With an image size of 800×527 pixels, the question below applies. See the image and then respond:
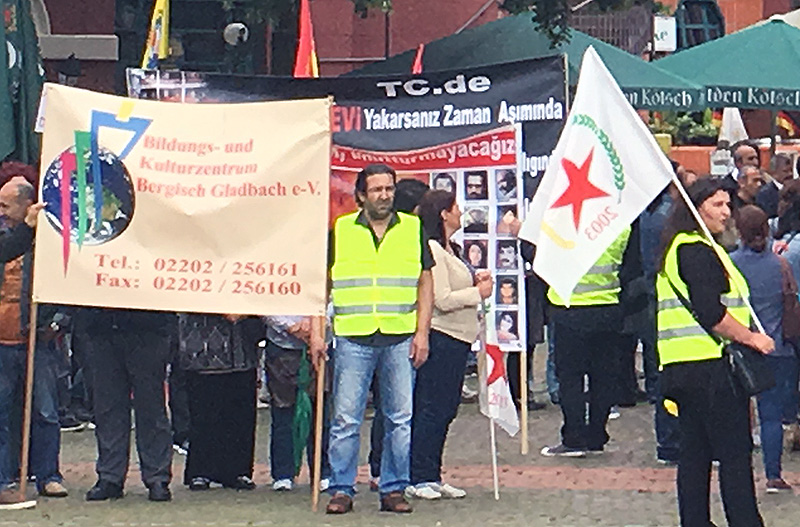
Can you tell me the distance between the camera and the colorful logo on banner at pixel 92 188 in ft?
35.8

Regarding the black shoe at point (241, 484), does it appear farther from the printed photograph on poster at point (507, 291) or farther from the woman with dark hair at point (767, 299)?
the woman with dark hair at point (767, 299)

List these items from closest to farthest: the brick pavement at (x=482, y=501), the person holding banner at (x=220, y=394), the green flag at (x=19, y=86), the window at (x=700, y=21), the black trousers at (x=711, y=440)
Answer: the black trousers at (x=711, y=440), the brick pavement at (x=482, y=501), the person holding banner at (x=220, y=394), the green flag at (x=19, y=86), the window at (x=700, y=21)

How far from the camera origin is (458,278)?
441 inches

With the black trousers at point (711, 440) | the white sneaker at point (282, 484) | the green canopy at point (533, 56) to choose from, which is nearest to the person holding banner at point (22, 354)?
the white sneaker at point (282, 484)

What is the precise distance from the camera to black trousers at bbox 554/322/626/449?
12727 millimetres

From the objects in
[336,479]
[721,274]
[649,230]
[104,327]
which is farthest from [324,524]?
[649,230]

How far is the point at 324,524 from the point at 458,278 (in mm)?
1836

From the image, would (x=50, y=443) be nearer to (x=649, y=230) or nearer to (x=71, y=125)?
(x=71, y=125)

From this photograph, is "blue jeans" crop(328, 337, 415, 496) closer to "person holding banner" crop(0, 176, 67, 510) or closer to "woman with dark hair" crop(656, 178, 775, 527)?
"person holding banner" crop(0, 176, 67, 510)

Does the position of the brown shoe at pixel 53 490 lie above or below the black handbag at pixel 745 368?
below

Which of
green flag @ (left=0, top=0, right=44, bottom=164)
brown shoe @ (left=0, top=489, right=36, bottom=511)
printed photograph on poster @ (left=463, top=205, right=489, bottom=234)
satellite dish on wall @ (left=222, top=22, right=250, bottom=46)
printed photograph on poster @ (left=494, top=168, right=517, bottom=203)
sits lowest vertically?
brown shoe @ (left=0, top=489, right=36, bottom=511)

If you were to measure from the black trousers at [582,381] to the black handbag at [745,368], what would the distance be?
375 cm

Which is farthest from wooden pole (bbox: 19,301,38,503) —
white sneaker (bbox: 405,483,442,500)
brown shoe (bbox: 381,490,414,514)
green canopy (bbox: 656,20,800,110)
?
green canopy (bbox: 656,20,800,110)

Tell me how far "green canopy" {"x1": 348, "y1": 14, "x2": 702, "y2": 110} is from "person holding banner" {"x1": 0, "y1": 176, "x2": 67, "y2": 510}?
26.1 ft
